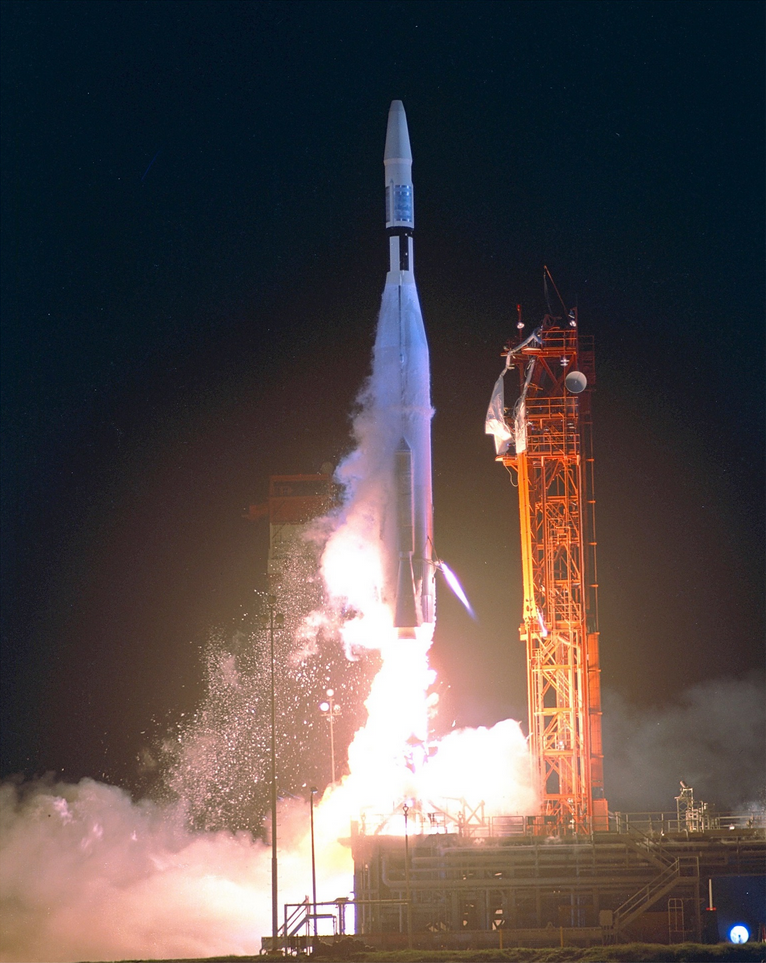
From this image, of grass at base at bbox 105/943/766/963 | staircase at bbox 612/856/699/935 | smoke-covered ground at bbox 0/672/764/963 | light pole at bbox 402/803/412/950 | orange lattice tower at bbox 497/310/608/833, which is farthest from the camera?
orange lattice tower at bbox 497/310/608/833

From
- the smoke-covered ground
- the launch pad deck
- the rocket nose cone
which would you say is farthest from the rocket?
the smoke-covered ground

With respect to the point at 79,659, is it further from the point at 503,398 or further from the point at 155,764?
the point at 503,398

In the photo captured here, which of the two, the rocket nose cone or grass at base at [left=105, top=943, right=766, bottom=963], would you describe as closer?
grass at base at [left=105, top=943, right=766, bottom=963]

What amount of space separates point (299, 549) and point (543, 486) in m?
17.8

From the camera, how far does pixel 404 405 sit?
2080 inches

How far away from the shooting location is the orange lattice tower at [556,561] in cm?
5534

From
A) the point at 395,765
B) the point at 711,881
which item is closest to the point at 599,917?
the point at 711,881

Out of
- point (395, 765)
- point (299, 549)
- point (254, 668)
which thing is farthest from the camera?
point (299, 549)

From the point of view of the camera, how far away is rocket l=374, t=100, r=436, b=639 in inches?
2051

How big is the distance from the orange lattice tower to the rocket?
15.5 feet

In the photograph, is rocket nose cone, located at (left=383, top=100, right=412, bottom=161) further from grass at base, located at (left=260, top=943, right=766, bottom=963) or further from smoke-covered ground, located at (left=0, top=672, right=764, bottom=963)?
grass at base, located at (left=260, top=943, right=766, bottom=963)

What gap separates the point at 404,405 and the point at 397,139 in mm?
8331

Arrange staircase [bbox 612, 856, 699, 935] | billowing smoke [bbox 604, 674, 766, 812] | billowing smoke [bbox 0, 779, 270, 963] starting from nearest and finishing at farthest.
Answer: staircase [bbox 612, 856, 699, 935] → billowing smoke [bbox 0, 779, 270, 963] → billowing smoke [bbox 604, 674, 766, 812]

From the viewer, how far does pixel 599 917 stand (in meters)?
47.4
